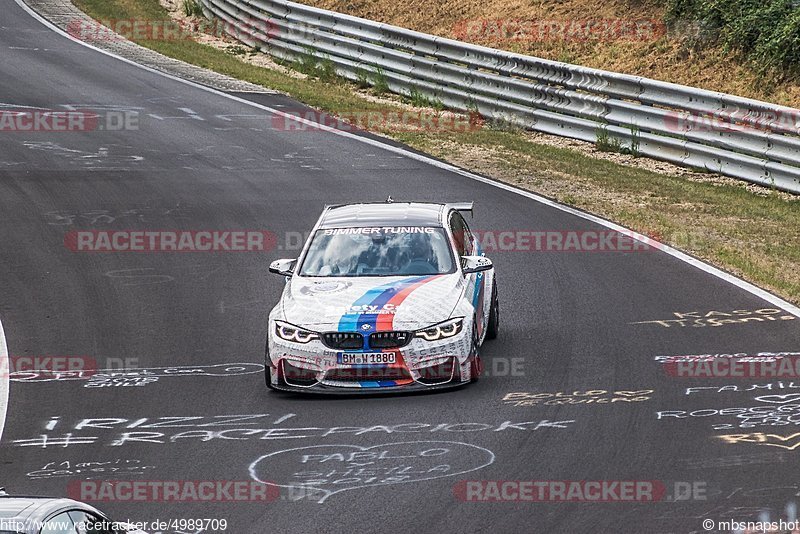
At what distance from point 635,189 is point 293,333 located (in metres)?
9.67

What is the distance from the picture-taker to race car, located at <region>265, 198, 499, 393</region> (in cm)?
1128

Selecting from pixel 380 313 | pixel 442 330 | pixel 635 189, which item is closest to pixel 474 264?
pixel 442 330

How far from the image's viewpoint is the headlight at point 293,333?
11.4m

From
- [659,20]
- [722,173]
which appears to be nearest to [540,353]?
[722,173]

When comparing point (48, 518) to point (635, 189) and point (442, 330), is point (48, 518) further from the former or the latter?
point (635, 189)

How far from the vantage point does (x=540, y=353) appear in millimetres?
12289

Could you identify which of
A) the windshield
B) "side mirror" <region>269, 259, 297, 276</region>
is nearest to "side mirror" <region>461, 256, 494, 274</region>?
the windshield

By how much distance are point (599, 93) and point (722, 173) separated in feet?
10.1

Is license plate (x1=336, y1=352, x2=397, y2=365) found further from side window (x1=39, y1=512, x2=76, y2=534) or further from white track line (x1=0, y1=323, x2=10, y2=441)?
side window (x1=39, y1=512, x2=76, y2=534)

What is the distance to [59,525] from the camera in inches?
227

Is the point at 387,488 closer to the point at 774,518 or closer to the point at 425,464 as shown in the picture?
the point at 425,464

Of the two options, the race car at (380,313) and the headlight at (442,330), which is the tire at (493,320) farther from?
the headlight at (442,330)

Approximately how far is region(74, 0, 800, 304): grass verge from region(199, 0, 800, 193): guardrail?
1.01 feet

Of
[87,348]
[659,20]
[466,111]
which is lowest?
[87,348]
